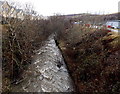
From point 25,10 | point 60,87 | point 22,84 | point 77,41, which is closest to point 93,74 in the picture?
point 60,87

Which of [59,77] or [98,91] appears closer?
[98,91]

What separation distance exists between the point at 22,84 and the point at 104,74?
7.60 meters

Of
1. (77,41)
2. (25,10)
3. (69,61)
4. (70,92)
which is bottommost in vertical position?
(70,92)

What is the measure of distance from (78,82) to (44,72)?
416 centimetres

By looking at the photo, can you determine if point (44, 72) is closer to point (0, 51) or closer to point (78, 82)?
point (78, 82)

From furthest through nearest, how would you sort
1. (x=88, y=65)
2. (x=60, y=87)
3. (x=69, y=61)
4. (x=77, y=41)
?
(x=77, y=41), (x=69, y=61), (x=88, y=65), (x=60, y=87)

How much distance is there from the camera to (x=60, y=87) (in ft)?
29.5

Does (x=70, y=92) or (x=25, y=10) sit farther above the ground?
(x=25, y=10)

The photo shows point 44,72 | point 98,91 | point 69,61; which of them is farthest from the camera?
point 69,61

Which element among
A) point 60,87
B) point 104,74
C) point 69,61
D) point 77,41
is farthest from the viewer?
point 77,41

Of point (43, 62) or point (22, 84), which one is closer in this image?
point (22, 84)

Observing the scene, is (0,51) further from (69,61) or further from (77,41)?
(77,41)

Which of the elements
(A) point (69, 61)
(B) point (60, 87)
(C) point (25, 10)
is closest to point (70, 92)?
(B) point (60, 87)

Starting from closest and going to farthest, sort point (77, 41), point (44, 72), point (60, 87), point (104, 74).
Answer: point (104, 74), point (60, 87), point (44, 72), point (77, 41)
